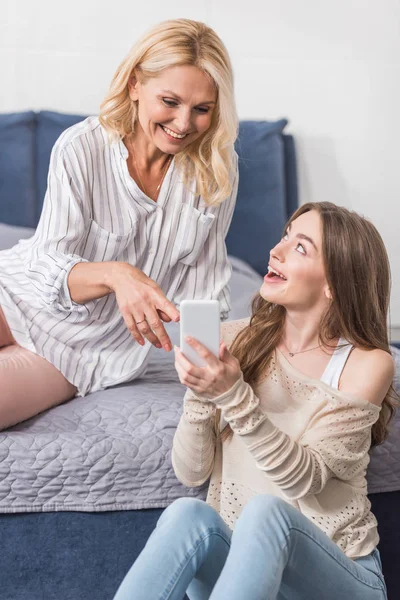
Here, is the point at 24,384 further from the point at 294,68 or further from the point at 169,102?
the point at 294,68

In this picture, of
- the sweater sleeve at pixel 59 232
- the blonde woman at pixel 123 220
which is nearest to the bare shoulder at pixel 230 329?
the blonde woman at pixel 123 220

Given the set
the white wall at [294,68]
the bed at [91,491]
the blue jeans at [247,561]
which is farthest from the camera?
the white wall at [294,68]

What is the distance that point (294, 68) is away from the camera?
2883mm

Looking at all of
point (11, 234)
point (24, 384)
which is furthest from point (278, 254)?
point (11, 234)

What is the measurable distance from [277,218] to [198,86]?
124 cm

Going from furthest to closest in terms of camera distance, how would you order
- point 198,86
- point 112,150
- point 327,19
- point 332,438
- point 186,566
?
point 327,19 < point 112,150 < point 198,86 < point 332,438 < point 186,566

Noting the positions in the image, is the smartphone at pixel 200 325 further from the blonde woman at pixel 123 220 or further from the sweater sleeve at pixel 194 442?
the blonde woman at pixel 123 220

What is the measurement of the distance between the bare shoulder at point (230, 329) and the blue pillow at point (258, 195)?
1.17 meters

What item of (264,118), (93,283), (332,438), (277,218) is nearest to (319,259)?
(332,438)

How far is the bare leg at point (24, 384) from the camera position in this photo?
1588mm

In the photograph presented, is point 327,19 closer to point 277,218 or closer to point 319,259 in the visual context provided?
point 277,218

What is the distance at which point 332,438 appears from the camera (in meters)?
1.35

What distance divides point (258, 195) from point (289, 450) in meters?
1.57

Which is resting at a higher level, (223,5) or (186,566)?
(223,5)
